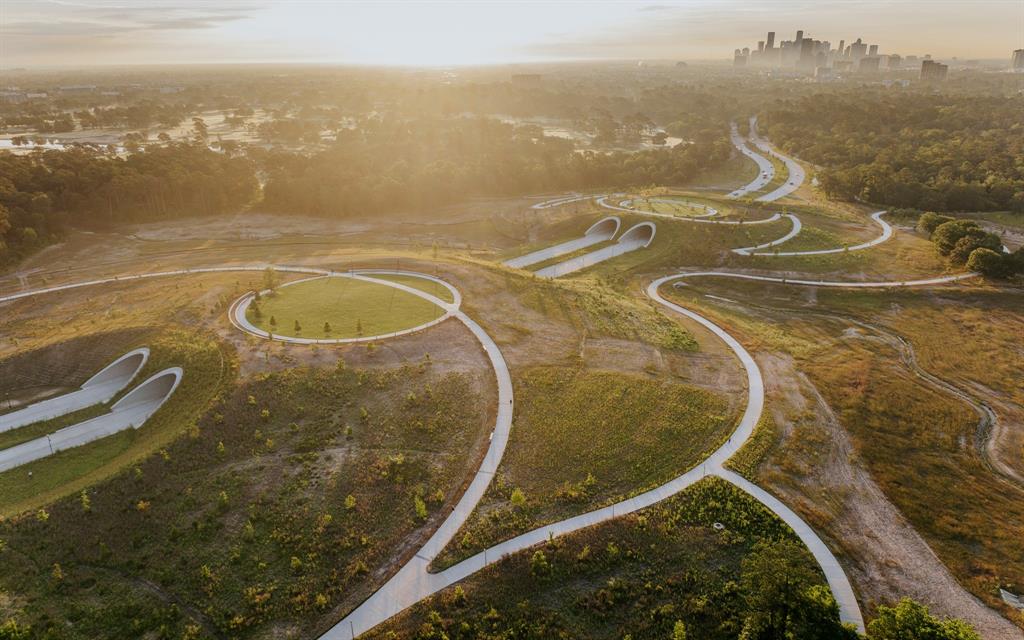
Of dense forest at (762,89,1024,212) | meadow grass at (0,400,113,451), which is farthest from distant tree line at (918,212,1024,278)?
meadow grass at (0,400,113,451)

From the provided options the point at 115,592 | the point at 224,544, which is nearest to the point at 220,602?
the point at 224,544

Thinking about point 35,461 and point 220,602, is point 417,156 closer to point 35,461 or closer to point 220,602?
point 35,461

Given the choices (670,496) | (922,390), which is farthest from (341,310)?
(922,390)

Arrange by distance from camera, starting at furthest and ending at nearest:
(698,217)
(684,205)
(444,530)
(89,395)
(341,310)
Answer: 1. (684,205)
2. (698,217)
3. (341,310)
4. (89,395)
5. (444,530)

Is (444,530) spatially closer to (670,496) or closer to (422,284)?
(670,496)

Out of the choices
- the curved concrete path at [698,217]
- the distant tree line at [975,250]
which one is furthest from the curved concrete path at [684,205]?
the distant tree line at [975,250]

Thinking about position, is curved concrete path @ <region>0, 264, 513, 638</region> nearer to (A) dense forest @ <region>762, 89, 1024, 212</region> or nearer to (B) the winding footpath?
(B) the winding footpath
